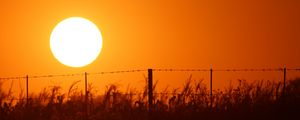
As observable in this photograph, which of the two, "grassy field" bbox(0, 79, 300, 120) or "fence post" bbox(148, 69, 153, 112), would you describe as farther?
"grassy field" bbox(0, 79, 300, 120)

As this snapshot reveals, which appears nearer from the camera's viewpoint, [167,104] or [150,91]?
[150,91]

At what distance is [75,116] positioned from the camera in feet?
59.8

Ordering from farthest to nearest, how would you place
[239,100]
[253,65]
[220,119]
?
[253,65]
[239,100]
[220,119]

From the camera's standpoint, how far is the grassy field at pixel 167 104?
17656mm

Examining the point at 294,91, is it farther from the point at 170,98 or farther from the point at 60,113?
the point at 60,113

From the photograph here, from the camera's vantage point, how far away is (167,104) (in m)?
18.2

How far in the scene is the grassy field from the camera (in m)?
17.7

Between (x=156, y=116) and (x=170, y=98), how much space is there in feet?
3.31

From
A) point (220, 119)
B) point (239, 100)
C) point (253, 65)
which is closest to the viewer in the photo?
point (220, 119)

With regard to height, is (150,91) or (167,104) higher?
(150,91)

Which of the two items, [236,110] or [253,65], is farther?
[253,65]

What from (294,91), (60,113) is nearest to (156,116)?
(60,113)

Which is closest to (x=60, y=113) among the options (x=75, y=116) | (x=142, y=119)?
(x=75, y=116)

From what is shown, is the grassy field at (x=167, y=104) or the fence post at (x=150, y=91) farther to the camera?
the grassy field at (x=167, y=104)
